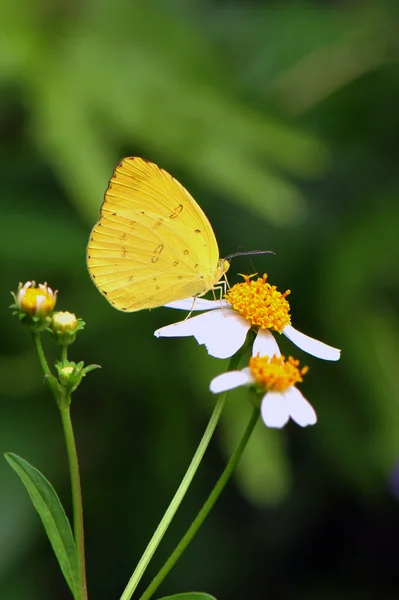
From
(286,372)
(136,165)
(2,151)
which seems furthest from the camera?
(2,151)

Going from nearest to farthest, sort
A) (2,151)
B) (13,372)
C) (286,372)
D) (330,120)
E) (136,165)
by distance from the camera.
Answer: (286,372)
(136,165)
(13,372)
(2,151)
(330,120)

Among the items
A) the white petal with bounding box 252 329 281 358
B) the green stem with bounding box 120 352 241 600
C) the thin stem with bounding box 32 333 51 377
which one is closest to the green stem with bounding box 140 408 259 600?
the green stem with bounding box 120 352 241 600

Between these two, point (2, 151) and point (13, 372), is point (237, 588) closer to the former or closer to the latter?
point (13, 372)

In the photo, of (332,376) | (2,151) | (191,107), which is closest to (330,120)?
(191,107)

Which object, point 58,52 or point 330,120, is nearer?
point 58,52

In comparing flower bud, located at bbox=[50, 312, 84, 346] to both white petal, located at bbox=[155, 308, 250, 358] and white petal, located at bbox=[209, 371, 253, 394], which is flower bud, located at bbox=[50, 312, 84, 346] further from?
white petal, located at bbox=[209, 371, 253, 394]

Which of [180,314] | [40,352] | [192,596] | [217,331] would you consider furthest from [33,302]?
[180,314]
